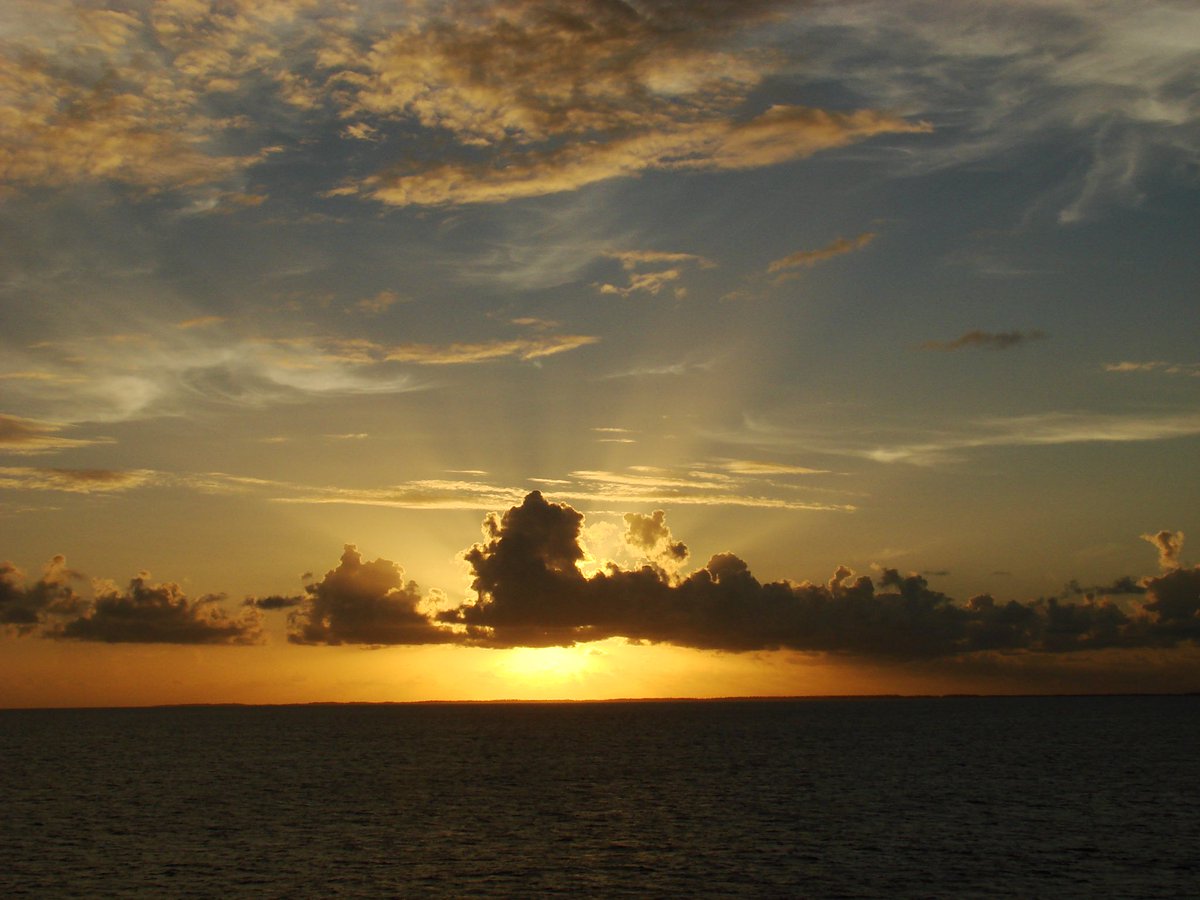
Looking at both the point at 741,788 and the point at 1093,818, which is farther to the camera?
the point at 741,788

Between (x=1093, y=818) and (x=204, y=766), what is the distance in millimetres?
144013

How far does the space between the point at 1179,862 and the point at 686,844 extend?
3903cm

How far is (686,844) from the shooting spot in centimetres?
9450

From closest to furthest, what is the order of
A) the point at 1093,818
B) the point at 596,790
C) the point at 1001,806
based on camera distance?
1. the point at 1093,818
2. the point at 1001,806
3. the point at 596,790

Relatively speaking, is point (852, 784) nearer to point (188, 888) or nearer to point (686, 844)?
point (686, 844)

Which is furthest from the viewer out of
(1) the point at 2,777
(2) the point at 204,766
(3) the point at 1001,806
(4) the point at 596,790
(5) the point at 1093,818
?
(2) the point at 204,766

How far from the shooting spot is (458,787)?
145 metres

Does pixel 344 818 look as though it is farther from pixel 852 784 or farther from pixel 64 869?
pixel 852 784

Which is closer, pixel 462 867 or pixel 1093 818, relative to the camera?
pixel 462 867

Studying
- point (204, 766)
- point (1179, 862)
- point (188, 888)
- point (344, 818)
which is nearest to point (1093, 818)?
point (1179, 862)

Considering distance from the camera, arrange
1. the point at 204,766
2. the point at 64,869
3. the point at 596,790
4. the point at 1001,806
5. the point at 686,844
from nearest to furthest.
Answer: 1. the point at 64,869
2. the point at 686,844
3. the point at 1001,806
4. the point at 596,790
5. the point at 204,766

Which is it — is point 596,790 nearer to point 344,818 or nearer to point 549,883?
point 344,818

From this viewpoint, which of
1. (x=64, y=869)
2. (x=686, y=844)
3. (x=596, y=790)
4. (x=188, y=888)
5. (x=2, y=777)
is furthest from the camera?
(x=2, y=777)

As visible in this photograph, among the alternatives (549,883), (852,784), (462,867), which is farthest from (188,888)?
(852,784)
